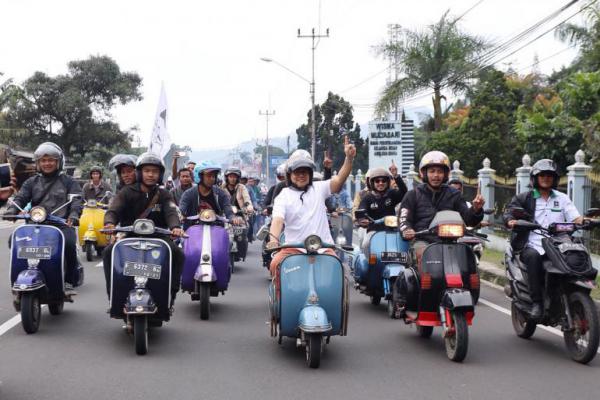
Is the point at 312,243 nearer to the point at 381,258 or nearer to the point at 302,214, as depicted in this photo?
the point at 302,214

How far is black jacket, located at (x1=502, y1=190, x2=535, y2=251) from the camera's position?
746 centimetres

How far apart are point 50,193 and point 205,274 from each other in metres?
1.89

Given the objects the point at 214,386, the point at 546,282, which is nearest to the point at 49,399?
the point at 214,386

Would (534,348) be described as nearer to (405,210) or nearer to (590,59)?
(405,210)

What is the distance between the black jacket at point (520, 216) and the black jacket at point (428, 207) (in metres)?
0.27

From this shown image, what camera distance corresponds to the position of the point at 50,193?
27.7ft

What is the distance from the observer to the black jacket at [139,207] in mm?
7550

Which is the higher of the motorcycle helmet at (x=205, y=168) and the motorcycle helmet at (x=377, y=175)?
the motorcycle helmet at (x=205, y=168)

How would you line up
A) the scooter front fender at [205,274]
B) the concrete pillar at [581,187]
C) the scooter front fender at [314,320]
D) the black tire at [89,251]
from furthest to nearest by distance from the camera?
the black tire at [89,251], the concrete pillar at [581,187], the scooter front fender at [205,274], the scooter front fender at [314,320]

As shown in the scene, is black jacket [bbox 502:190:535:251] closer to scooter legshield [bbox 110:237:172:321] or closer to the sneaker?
scooter legshield [bbox 110:237:172:321]

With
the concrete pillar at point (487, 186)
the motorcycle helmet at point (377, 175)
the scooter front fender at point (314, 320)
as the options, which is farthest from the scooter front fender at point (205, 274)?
the concrete pillar at point (487, 186)

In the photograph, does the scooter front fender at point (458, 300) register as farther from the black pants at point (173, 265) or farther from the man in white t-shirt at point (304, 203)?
the black pants at point (173, 265)

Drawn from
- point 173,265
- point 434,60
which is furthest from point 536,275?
point 434,60

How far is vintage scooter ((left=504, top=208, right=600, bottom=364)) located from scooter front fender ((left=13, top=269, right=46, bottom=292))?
4498mm
